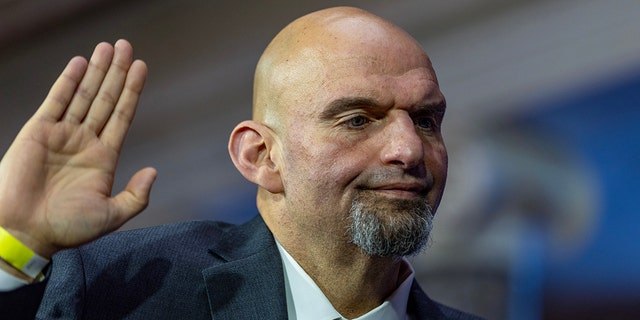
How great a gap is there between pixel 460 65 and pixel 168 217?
1.14 meters

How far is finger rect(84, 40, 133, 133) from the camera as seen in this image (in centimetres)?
173

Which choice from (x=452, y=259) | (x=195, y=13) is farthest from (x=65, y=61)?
(x=452, y=259)

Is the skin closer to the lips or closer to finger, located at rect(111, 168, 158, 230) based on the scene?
the lips

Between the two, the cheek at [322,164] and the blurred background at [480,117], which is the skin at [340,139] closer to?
the cheek at [322,164]

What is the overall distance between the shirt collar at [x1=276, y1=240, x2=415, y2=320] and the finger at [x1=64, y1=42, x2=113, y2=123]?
57 centimetres

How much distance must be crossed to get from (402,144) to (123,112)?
564mm

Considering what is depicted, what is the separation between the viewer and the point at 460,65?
2.99m

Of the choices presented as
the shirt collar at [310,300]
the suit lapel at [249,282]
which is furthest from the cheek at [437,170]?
the suit lapel at [249,282]

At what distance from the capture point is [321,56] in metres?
1.95

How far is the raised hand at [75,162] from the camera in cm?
160

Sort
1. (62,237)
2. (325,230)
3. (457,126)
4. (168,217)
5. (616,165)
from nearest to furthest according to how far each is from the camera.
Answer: (62,237) → (325,230) → (616,165) → (457,126) → (168,217)

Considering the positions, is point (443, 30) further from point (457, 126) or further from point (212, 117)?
point (212, 117)

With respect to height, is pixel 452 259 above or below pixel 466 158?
below

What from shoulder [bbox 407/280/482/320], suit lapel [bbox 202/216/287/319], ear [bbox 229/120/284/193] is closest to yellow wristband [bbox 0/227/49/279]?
suit lapel [bbox 202/216/287/319]
